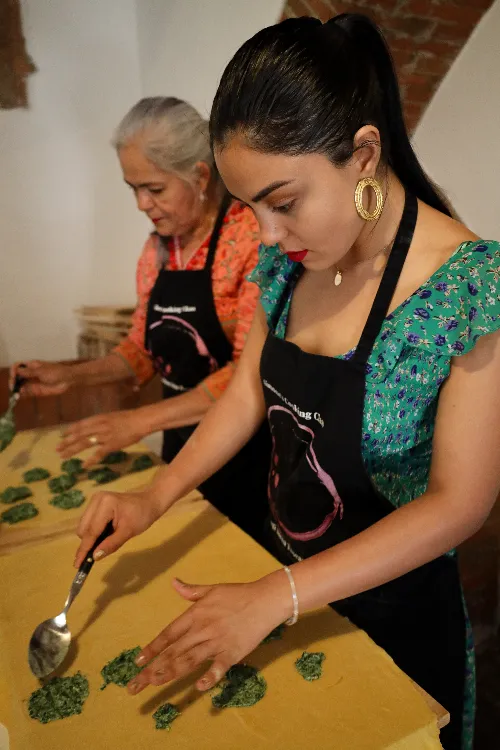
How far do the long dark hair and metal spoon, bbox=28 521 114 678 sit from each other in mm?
794

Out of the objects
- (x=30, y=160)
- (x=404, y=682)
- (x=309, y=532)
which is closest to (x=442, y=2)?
(x=30, y=160)

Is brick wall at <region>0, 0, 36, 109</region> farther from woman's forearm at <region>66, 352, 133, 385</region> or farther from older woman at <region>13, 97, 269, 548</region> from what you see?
woman's forearm at <region>66, 352, 133, 385</region>

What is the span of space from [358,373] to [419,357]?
0.11 m

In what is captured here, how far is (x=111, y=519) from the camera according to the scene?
109 cm

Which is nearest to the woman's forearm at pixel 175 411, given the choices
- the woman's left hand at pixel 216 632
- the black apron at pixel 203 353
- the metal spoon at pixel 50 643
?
the black apron at pixel 203 353

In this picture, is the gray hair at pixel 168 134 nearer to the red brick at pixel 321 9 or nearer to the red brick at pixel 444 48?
the red brick at pixel 321 9

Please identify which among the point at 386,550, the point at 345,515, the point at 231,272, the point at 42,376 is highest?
the point at 231,272

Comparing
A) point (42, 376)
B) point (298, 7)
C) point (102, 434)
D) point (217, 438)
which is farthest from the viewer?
point (298, 7)

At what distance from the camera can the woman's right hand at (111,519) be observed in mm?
1056

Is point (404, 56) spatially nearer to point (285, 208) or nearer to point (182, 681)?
point (285, 208)

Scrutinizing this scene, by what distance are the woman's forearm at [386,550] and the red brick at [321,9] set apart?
5.69ft

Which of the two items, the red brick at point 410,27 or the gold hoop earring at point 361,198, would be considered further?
the red brick at point 410,27

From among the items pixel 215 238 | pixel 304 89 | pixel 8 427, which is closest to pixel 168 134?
pixel 215 238

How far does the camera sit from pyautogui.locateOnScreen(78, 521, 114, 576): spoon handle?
3.34 feet
